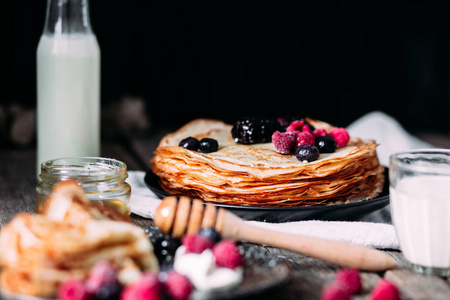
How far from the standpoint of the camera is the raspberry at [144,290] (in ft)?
3.25

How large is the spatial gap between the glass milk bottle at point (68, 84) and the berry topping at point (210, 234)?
100 centimetres

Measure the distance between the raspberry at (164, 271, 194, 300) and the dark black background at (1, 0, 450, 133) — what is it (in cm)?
255

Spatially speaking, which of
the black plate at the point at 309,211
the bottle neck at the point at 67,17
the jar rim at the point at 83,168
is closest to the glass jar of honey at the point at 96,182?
the jar rim at the point at 83,168

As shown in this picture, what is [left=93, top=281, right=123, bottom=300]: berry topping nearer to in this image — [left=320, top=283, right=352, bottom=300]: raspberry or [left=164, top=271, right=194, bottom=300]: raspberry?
[left=164, top=271, right=194, bottom=300]: raspberry

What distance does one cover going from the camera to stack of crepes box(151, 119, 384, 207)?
1.64 m

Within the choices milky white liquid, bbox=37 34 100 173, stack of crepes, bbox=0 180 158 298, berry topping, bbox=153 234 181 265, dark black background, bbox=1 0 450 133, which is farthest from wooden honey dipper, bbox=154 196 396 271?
dark black background, bbox=1 0 450 133

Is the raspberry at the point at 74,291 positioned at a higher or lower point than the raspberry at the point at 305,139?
Result: lower

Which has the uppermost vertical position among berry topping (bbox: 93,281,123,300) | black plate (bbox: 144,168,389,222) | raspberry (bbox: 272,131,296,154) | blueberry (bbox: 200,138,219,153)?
raspberry (bbox: 272,131,296,154)

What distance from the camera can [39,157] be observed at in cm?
219

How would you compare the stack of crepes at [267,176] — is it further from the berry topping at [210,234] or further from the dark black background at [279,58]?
the dark black background at [279,58]

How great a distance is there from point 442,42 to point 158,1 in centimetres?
173

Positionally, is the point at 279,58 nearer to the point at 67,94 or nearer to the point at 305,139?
the point at 67,94

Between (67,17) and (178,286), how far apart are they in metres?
1.28

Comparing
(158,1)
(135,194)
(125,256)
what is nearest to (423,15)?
(158,1)
